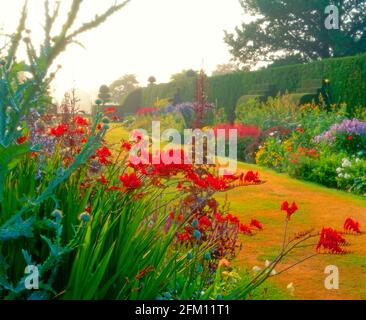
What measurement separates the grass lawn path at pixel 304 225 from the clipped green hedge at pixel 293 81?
576 cm

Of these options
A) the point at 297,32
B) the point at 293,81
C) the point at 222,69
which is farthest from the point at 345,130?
the point at 222,69

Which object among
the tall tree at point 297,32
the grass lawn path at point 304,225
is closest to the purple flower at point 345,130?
the grass lawn path at point 304,225

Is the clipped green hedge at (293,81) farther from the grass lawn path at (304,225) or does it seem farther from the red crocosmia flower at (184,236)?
the red crocosmia flower at (184,236)

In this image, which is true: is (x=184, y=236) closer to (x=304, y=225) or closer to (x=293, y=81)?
(x=304, y=225)

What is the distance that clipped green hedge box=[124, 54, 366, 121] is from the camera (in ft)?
62.1

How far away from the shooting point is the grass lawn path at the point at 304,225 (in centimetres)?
505

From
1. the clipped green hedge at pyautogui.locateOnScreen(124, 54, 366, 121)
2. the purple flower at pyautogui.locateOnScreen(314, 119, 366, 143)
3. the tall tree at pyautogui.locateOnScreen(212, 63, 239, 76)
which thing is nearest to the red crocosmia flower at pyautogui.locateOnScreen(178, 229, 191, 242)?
the purple flower at pyautogui.locateOnScreen(314, 119, 366, 143)

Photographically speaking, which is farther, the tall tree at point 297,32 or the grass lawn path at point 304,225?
the tall tree at point 297,32

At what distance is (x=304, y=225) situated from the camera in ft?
23.4

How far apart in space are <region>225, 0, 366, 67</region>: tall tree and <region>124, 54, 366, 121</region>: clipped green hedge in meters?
7.47
